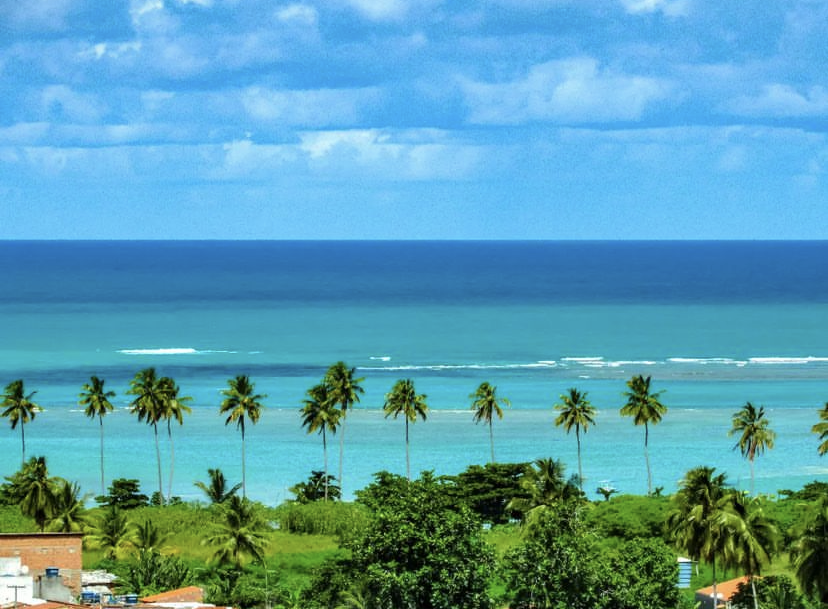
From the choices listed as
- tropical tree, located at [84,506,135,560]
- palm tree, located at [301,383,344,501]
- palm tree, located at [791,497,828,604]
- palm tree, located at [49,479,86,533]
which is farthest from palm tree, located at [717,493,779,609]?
palm tree, located at [301,383,344,501]

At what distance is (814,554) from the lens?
54031 millimetres

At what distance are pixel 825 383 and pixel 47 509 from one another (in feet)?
357

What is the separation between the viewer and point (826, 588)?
177ft

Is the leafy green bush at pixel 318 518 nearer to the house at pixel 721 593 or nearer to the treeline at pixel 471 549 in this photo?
the treeline at pixel 471 549

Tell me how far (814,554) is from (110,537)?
1575 inches

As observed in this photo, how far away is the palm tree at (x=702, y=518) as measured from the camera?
59.2 metres


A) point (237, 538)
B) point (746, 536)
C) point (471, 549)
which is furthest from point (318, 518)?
point (471, 549)

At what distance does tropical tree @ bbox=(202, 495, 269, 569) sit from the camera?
240 feet

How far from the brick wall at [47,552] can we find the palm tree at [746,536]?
2655 cm

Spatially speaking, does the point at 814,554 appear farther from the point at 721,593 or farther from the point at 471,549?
the point at 721,593

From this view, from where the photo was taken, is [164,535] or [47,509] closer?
[47,509]

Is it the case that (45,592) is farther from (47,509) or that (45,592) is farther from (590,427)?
(590,427)

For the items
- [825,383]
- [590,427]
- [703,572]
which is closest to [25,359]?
[590,427]

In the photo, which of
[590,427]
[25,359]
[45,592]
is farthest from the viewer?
[25,359]
